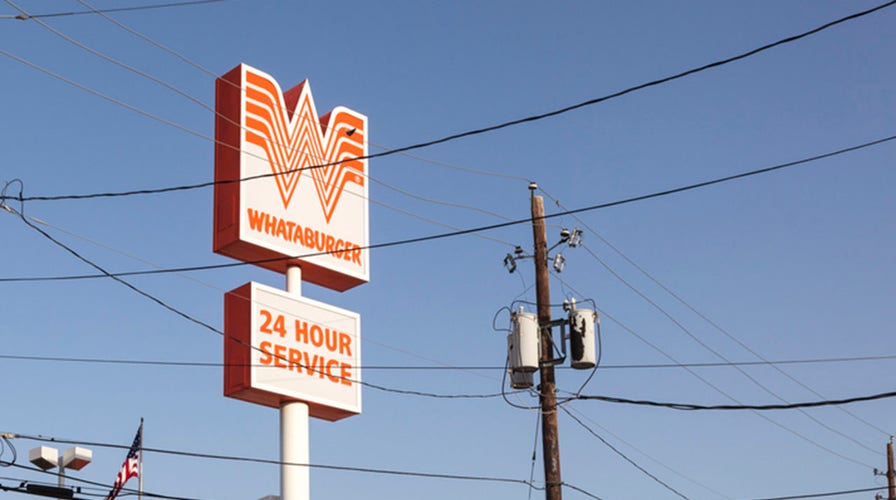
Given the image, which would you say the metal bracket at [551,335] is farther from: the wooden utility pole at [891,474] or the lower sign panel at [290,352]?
the wooden utility pole at [891,474]

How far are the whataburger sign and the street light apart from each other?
2.96m

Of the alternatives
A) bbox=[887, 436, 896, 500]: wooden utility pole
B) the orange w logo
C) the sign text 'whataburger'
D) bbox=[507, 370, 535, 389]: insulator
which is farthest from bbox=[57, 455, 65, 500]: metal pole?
bbox=[887, 436, 896, 500]: wooden utility pole

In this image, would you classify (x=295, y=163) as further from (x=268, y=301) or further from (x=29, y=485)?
(x=29, y=485)

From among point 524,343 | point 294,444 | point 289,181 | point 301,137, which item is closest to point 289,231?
point 289,181

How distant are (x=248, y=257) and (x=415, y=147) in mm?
6266

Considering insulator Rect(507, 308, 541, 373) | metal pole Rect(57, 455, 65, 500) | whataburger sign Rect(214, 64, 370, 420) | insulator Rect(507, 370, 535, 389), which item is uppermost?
whataburger sign Rect(214, 64, 370, 420)

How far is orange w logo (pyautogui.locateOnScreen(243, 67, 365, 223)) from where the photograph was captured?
27812 mm

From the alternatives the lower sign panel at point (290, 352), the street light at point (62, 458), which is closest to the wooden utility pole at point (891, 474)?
the lower sign panel at point (290, 352)

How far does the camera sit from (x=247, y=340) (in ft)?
87.8

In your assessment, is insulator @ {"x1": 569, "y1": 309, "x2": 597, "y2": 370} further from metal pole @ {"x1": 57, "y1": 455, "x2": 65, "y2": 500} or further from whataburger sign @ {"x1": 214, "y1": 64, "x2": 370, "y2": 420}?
metal pole @ {"x1": 57, "y1": 455, "x2": 65, "y2": 500}

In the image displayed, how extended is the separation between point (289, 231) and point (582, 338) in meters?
6.60

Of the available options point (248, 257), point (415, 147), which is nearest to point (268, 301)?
point (248, 257)

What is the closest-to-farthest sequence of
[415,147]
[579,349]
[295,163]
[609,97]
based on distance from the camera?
[609,97]
[415,147]
[579,349]
[295,163]

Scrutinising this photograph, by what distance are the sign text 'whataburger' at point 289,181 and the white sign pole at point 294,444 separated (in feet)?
1.55
